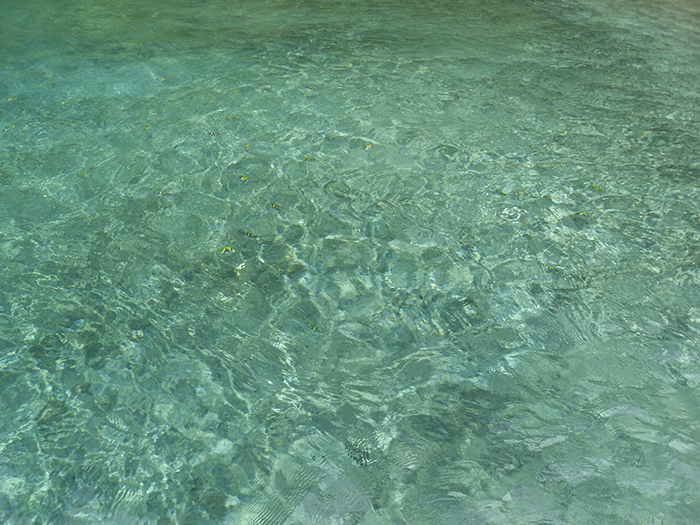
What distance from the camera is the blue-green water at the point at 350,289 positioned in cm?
186

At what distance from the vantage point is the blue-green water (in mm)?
1864

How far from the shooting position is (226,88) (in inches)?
165

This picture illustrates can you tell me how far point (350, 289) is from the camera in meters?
2.59

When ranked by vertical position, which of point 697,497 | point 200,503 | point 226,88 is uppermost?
point 226,88

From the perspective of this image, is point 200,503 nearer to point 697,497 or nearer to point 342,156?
point 697,497

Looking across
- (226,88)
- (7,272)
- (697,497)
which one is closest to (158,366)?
(7,272)

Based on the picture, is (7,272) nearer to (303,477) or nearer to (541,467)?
(303,477)

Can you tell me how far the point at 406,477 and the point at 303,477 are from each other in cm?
35

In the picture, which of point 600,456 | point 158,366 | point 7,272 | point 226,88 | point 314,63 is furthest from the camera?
point 314,63

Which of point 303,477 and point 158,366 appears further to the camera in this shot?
point 158,366

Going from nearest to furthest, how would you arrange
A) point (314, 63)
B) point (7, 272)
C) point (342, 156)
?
point (7, 272), point (342, 156), point (314, 63)

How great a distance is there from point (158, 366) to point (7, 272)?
3.40ft

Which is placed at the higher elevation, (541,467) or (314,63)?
(314,63)

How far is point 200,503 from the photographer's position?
1799 millimetres
